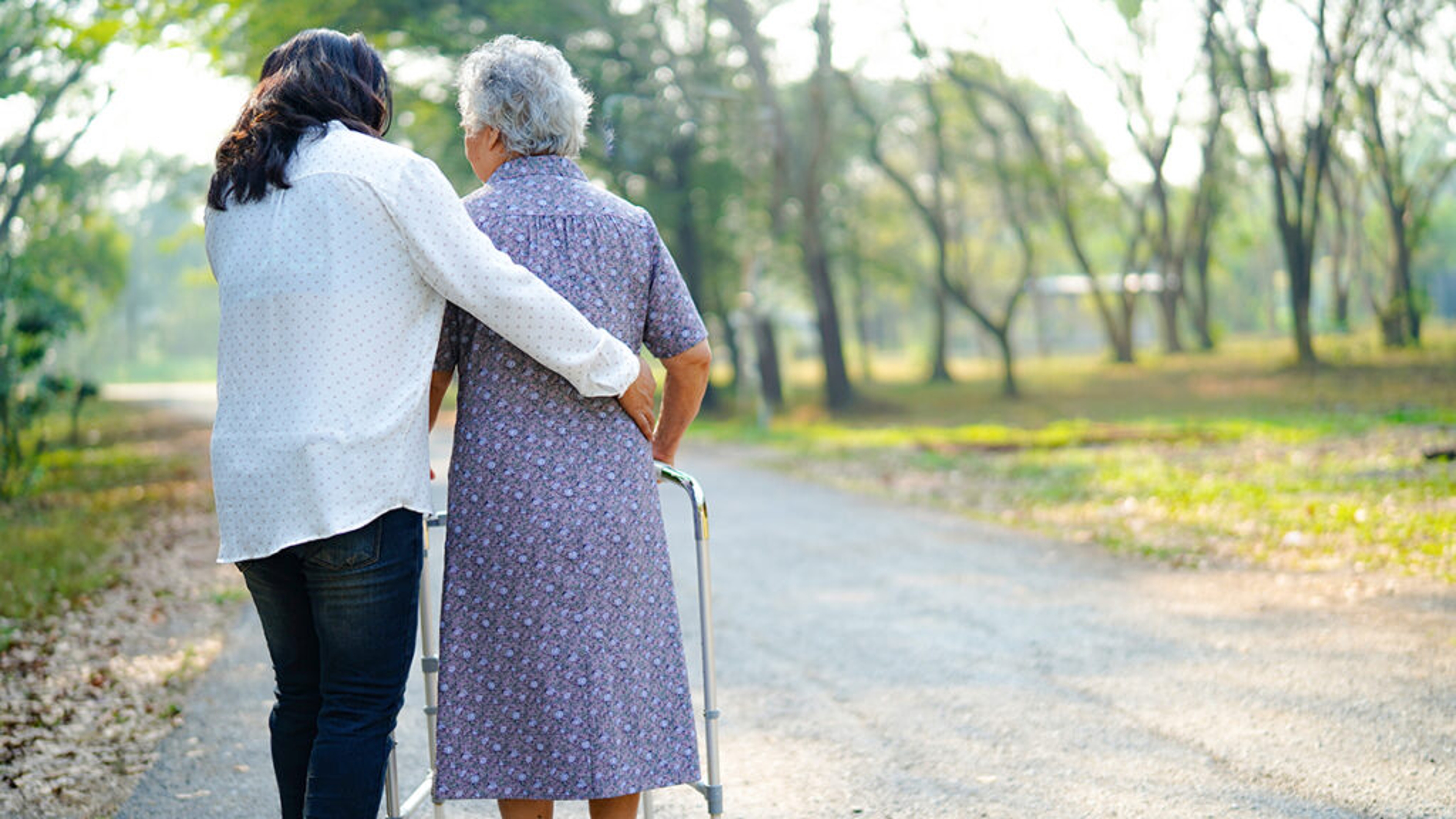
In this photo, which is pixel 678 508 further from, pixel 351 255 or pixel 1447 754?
pixel 351 255

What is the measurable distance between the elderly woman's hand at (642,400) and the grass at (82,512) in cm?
500

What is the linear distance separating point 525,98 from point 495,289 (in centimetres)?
46

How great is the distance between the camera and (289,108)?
256 cm

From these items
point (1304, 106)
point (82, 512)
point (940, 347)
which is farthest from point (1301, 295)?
point (82, 512)

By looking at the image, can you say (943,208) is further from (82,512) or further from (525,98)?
(525,98)

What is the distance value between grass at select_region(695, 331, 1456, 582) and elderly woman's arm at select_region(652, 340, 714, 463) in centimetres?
494

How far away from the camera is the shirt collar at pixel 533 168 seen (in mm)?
2814

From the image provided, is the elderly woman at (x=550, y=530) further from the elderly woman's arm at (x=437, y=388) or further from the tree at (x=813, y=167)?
the tree at (x=813, y=167)

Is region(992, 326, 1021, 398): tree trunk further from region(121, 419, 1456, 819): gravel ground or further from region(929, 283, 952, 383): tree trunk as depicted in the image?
region(121, 419, 1456, 819): gravel ground

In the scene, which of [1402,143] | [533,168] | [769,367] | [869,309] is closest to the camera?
[533,168]

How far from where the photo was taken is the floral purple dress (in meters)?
2.71

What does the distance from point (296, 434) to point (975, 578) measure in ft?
17.7

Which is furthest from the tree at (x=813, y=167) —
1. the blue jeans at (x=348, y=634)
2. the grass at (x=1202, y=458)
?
the blue jeans at (x=348, y=634)

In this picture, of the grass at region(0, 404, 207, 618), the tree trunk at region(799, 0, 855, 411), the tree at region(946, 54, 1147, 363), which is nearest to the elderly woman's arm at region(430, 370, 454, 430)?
the grass at region(0, 404, 207, 618)
